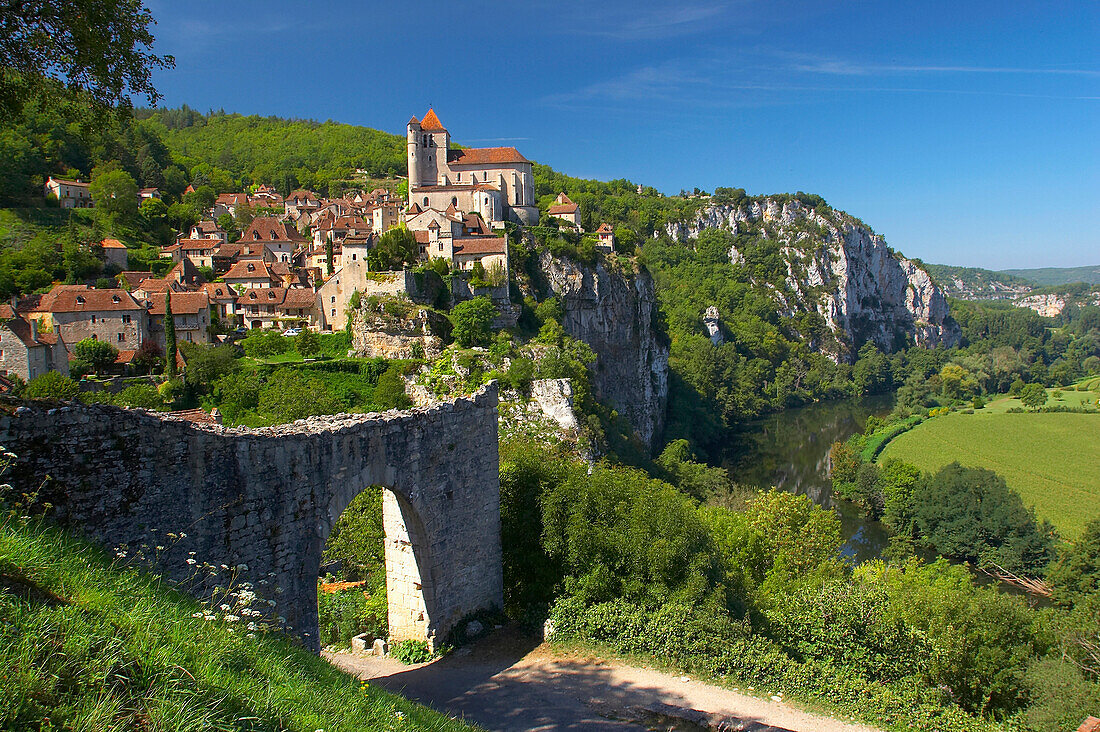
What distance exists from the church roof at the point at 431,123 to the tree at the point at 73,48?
186 ft

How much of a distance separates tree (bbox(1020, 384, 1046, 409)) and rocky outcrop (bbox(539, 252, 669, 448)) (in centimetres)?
5976

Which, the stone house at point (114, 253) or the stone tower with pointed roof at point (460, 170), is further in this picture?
the stone tower with pointed roof at point (460, 170)

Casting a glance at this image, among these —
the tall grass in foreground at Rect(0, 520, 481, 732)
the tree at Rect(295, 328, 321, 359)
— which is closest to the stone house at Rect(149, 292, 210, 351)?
the tree at Rect(295, 328, 321, 359)

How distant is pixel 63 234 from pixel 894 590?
218 feet

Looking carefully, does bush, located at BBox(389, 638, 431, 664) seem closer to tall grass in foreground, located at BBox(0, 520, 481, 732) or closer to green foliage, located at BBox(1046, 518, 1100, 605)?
tall grass in foreground, located at BBox(0, 520, 481, 732)

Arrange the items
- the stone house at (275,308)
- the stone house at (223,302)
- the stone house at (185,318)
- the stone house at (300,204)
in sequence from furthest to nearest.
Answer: the stone house at (300,204)
the stone house at (223,302)
the stone house at (275,308)
the stone house at (185,318)

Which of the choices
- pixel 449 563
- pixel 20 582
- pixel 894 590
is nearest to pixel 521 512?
pixel 449 563

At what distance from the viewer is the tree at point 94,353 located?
36.8m

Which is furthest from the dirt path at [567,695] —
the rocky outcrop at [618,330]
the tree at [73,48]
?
the rocky outcrop at [618,330]

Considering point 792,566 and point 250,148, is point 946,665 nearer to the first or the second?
point 792,566

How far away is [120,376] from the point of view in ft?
122

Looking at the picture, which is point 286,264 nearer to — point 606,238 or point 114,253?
point 114,253

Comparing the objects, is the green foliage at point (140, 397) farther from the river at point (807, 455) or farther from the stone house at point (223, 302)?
the river at point (807, 455)

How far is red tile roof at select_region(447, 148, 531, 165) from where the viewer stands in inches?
2465
